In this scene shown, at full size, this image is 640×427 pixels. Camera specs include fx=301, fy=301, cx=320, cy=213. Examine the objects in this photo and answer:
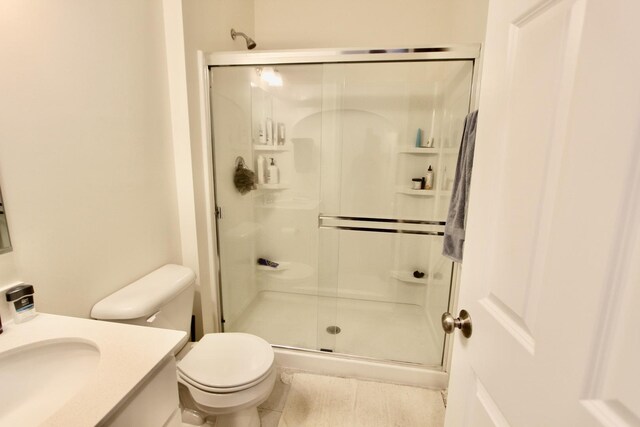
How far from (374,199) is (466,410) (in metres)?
1.78

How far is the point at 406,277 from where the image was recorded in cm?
248

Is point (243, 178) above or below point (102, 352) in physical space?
above

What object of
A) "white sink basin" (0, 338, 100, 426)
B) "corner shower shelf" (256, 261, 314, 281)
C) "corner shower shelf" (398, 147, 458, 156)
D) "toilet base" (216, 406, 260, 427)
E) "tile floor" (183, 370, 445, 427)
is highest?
"corner shower shelf" (398, 147, 458, 156)

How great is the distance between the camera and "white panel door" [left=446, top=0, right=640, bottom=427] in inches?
13.8

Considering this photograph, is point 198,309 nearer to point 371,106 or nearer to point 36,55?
point 36,55

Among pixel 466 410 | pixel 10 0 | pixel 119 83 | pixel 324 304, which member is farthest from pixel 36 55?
pixel 324 304

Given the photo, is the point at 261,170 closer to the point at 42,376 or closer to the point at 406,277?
the point at 406,277

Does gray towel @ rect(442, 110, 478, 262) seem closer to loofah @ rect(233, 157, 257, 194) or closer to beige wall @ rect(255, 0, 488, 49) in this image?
beige wall @ rect(255, 0, 488, 49)

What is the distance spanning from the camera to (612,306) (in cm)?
36

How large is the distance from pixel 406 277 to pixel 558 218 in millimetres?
2133

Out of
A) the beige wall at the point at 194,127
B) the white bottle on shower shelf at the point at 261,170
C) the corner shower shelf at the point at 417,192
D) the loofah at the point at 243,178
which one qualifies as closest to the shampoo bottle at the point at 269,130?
the white bottle on shower shelf at the point at 261,170

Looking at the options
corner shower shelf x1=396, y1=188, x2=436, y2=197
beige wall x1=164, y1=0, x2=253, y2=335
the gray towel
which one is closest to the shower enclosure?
corner shower shelf x1=396, y1=188, x2=436, y2=197

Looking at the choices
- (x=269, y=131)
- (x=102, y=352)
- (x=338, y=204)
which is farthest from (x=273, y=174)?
(x=102, y=352)

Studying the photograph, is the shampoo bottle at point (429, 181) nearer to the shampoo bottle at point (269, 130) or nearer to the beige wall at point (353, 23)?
the beige wall at point (353, 23)
